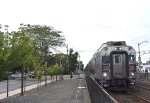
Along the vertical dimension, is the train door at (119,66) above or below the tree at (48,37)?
below

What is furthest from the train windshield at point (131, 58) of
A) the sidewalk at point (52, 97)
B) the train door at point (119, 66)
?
the sidewalk at point (52, 97)

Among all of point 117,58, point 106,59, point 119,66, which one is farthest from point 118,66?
point 106,59

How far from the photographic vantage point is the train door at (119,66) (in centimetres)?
3070

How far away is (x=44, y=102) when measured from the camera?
22.6m

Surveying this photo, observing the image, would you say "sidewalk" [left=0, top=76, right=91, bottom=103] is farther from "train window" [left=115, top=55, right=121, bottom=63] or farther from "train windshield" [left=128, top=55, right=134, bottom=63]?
"train windshield" [left=128, top=55, right=134, bottom=63]

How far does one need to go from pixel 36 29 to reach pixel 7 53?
67.5 meters

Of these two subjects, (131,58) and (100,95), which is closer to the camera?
(100,95)

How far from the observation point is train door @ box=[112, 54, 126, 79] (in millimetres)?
30703

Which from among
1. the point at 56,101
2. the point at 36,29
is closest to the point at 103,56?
the point at 56,101

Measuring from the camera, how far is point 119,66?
3072cm

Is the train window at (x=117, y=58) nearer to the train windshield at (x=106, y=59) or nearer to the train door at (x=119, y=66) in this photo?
the train door at (x=119, y=66)

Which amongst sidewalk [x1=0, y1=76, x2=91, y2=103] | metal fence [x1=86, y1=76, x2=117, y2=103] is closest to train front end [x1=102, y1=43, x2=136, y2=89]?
sidewalk [x1=0, y1=76, x2=91, y2=103]

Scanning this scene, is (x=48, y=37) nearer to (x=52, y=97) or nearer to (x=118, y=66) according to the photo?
(x=118, y=66)

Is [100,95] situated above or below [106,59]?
below
